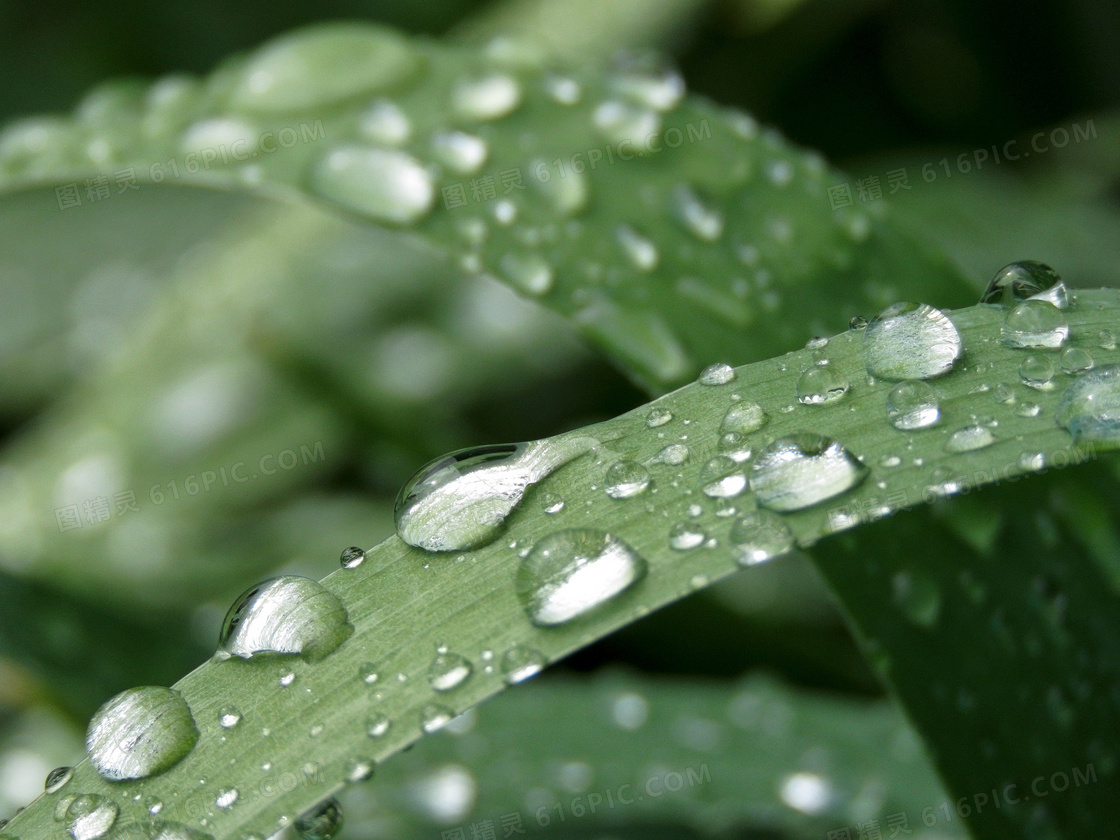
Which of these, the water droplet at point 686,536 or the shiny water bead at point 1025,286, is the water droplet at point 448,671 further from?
the shiny water bead at point 1025,286

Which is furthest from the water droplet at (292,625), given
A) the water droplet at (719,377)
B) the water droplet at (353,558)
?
the water droplet at (719,377)

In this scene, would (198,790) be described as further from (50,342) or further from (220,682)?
(50,342)

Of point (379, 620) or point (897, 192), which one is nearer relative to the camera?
point (379, 620)

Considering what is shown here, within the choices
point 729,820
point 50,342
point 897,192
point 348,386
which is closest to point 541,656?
point 729,820

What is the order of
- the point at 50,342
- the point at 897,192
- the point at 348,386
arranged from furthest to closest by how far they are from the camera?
Answer: 1. the point at 50,342
2. the point at 897,192
3. the point at 348,386

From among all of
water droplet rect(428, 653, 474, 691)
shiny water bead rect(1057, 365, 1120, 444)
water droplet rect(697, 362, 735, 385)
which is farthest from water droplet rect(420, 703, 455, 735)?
shiny water bead rect(1057, 365, 1120, 444)

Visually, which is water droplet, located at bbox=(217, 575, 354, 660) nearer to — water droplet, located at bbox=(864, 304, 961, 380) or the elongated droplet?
the elongated droplet
